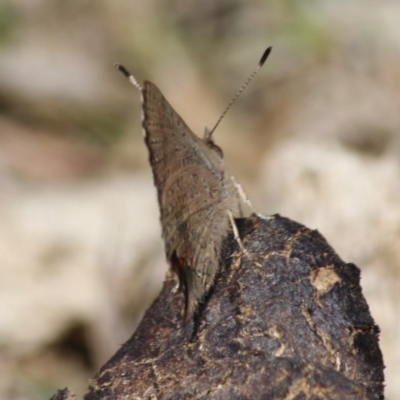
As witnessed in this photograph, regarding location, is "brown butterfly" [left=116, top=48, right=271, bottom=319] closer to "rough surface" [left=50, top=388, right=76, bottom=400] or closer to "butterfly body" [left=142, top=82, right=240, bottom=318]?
"butterfly body" [left=142, top=82, right=240, bottom=318]

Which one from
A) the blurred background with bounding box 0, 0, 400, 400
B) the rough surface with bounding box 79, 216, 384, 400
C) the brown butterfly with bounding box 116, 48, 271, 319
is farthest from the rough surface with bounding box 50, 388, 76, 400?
the blurred background with bounding box 0, 0, 400, 400

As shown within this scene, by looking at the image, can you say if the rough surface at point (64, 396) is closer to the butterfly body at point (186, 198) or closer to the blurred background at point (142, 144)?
the butterfly body at point (186, 198)

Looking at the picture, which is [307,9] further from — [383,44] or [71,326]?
[71,326]

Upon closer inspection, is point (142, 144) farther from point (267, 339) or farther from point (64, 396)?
point (267, 339)

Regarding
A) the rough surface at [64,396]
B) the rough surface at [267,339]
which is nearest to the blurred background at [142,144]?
the rough surface at [267,339]

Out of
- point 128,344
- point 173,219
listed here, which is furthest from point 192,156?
point 128,344

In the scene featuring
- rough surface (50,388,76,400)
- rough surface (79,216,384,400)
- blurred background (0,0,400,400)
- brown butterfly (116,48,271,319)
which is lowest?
rough surface (50,388,76,400)
